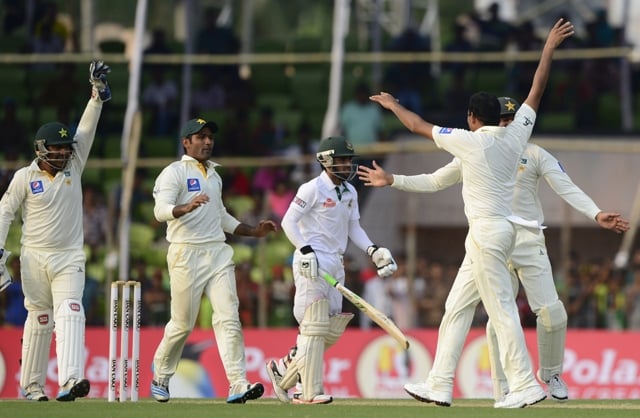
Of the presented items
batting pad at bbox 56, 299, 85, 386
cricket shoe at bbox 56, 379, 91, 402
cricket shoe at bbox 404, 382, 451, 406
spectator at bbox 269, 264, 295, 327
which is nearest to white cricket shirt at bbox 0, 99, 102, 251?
batting pad at bbox 56, 299, 85, 386

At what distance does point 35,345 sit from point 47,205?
46.5 inches

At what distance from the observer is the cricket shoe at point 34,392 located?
13.6 meters

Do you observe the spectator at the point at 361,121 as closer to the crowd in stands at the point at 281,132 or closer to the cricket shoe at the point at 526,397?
the crowd in stands at the point at 281,132

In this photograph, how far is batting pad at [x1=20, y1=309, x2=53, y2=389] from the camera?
1361cm

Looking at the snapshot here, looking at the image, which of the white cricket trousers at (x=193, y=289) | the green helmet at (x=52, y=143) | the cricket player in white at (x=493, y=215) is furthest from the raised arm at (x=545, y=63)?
the green helmet at (x=52, y=143)

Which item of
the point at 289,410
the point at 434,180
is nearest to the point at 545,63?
the point at 434,180

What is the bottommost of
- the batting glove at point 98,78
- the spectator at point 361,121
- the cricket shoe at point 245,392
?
the cricket shoe at point 245,392

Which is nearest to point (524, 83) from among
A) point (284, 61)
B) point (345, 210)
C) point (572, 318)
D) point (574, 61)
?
point (574, 61)

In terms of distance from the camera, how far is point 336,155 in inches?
527

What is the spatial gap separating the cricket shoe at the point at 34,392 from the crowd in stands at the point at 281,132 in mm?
6101

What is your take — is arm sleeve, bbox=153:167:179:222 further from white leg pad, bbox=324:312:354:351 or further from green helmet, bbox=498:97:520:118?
green helmet, bbox=498:97:520:118

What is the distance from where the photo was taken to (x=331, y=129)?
21.3 m

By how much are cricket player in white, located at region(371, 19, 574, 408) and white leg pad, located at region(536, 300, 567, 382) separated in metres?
1.23

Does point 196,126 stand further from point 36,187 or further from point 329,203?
point 36,187
